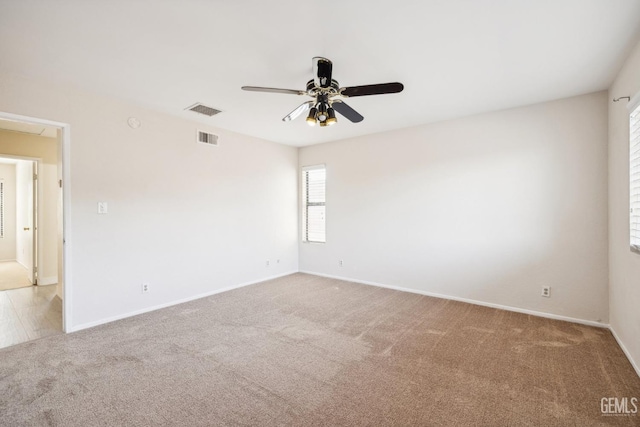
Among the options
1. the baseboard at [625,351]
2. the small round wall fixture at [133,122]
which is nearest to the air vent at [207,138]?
the small round wall fixture at [133,122]

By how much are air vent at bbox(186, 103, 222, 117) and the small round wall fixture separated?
0.62 m

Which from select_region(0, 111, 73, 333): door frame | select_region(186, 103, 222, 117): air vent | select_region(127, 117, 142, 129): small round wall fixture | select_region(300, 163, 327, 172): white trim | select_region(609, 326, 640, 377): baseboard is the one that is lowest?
select_region(609, 326, 640, 377): baseboard

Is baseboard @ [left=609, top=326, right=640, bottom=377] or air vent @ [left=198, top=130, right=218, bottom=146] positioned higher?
air vent @ [left=198, top=130, right=218, bottom=146]

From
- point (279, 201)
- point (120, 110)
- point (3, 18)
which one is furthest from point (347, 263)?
point (3, 18)

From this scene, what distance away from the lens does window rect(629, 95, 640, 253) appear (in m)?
2.21

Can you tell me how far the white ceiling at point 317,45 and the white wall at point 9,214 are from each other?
21.2 feet

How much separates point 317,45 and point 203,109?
6.58ft

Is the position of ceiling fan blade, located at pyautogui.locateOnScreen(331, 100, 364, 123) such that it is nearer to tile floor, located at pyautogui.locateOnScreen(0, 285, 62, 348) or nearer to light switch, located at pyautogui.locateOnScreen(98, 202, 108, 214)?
light switch, located at pyautogui.locateOnScreen(98, 202, 108, 214)

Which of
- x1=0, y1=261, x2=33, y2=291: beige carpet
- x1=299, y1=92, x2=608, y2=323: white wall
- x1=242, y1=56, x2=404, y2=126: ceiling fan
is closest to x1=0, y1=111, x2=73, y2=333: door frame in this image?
x1=242, y1=56, x2=404, y2=126: ceiling fan

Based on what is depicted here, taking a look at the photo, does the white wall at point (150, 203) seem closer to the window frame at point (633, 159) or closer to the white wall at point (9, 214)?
the window frame at point (633, 159)

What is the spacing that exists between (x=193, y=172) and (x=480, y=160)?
13.2ft

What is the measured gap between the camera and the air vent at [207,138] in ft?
13.6

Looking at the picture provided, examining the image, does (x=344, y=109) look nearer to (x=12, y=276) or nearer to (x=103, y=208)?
(x=103, y=208)

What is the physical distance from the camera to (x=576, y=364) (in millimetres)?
2344
